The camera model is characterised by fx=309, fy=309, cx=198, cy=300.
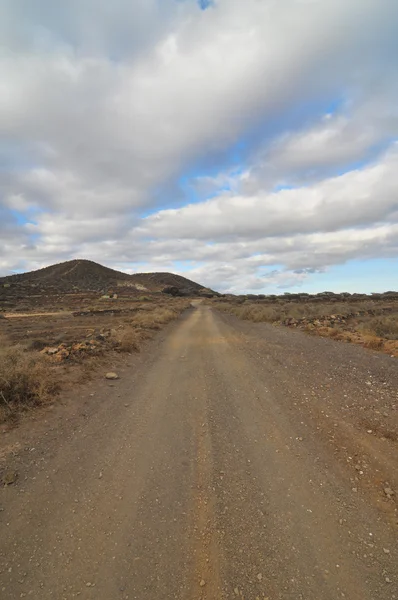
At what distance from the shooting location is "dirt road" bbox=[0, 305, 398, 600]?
302 centimetres

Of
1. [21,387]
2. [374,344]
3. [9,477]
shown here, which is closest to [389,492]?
[9,477]

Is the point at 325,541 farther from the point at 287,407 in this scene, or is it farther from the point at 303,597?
the point at 287,407

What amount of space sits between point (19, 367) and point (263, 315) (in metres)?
24.2

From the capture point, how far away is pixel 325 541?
3.41m

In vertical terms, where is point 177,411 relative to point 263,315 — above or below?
below

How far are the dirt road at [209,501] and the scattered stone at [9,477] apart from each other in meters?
0.16

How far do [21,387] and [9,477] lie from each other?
3045mm

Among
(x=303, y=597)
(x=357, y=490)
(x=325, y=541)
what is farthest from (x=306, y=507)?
(x=303, y=597)

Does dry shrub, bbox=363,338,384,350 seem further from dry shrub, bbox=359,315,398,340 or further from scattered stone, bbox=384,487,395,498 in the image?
scattered stone, bbox=384,487,395,498

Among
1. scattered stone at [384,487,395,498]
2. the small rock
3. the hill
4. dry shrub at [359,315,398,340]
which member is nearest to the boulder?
the small rock

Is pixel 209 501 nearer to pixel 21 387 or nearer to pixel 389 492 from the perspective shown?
pixel 389 492

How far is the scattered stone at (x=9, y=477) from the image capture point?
4441 mm

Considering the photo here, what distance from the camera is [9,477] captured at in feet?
14.8

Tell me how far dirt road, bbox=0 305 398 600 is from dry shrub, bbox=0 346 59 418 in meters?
1.00
